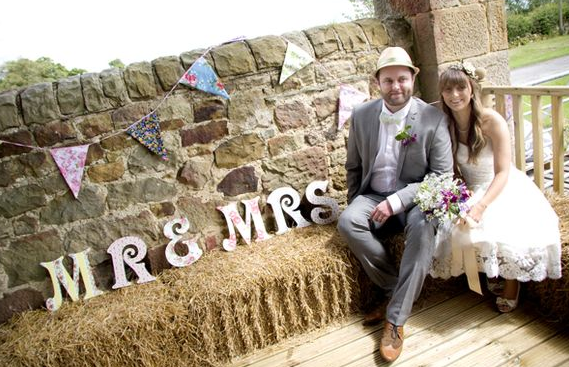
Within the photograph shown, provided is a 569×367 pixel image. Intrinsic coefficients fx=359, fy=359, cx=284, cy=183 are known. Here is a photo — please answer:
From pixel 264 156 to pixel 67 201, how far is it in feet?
4.21

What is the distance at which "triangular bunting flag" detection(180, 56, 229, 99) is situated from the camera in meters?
2.30

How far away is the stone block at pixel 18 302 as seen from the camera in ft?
7.20

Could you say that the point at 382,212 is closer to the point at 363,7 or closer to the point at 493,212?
the point at 493,212

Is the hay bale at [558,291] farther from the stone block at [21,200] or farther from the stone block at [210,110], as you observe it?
the stone block at [21,200]

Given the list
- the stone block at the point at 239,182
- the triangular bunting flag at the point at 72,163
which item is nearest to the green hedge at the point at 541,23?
the stone block at the point at 239,182

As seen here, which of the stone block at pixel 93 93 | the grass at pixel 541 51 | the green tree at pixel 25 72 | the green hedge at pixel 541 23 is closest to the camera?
the stone block at pixel 93 93

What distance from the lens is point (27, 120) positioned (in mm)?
2072

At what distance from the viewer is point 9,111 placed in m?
2.04

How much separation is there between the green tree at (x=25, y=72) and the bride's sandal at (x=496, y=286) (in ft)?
11.8


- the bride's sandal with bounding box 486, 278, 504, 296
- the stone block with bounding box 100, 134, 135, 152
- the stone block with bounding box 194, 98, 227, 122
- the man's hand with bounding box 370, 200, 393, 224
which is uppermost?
the stone block with bounding box 194, 98, 227, 122

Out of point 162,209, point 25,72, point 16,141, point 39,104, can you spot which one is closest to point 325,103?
point 162,209


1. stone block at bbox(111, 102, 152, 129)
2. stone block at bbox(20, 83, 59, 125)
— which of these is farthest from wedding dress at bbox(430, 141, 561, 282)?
stone block at bbox(20, 83, 59, 125)

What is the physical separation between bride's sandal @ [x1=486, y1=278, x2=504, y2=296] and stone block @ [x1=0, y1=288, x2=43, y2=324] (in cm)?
279

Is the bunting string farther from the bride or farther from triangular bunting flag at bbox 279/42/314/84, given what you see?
the bride
